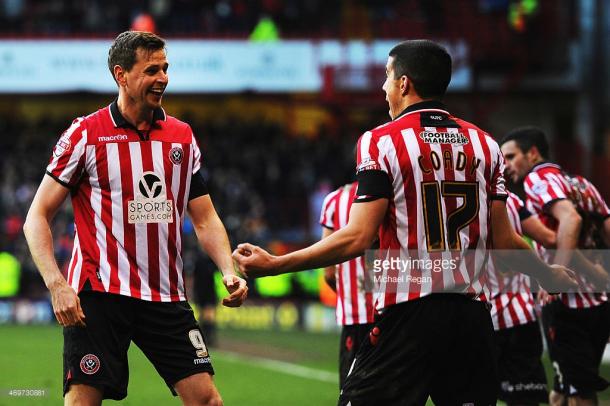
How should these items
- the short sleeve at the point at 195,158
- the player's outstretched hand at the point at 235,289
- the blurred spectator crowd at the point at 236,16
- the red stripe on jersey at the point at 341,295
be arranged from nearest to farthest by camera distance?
1. the player's outstretched hand at the point at 235,289
2. the short sleeve at the point at 195,158
3. the red stripe on jersey at the point at 341,295
4. the blurred spectator crowd at the point at 236,16

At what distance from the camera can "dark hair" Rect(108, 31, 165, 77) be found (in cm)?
649

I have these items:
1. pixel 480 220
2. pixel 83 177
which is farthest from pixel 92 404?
pixel 480 220

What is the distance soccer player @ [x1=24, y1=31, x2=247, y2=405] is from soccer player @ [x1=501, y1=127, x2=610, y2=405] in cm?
297

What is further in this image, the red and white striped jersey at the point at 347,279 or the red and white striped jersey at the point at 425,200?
the red and white striped jersey at the point at 347,279

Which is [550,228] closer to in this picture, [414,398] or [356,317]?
[356,317]

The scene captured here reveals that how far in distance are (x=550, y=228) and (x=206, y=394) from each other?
3412 millimetres

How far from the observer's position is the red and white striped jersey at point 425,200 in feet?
18.4

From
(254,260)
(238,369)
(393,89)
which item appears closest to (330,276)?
(393,89)

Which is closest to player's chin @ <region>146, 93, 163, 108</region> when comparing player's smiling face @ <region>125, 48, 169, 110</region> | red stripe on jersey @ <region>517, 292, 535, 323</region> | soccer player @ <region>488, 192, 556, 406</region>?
player's smiling face @ <region>125, 48, 169, 110</region>

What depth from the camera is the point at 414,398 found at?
552 centimetres

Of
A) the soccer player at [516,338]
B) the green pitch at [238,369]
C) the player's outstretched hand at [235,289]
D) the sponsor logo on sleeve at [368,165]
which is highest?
the sponsor logo on sleeve at [368,165]

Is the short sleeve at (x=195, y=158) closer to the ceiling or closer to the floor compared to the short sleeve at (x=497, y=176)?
closer to the ceiling

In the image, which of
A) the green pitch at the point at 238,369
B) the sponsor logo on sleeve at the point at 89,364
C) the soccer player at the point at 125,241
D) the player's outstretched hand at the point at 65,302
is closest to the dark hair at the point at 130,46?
the soccer player at the point at 125,241

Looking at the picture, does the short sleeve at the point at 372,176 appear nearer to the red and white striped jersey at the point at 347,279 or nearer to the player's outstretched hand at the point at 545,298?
the red and white striped jersey at the point at 347,279
